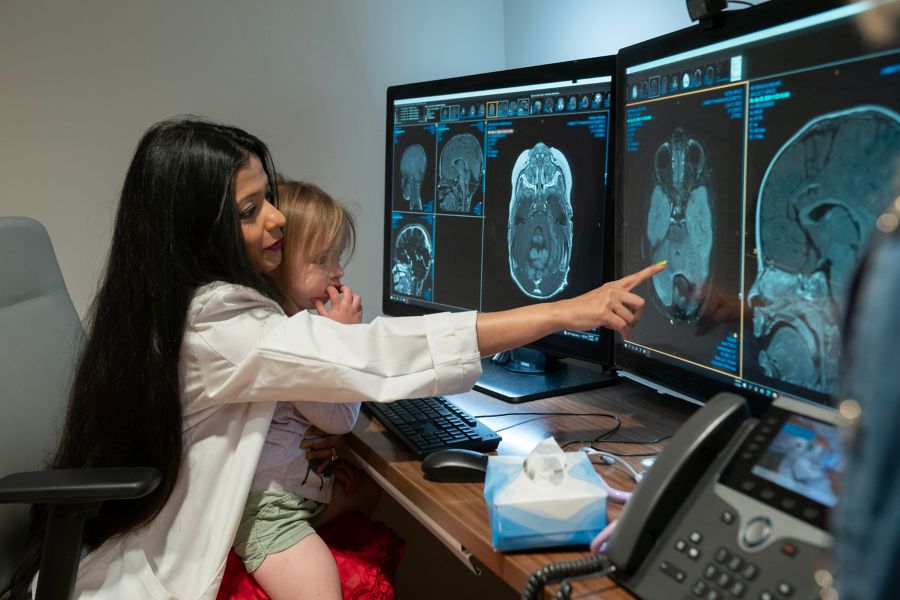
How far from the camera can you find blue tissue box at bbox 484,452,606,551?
85 cm

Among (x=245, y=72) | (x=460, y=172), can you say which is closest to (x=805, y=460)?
(x=460, y=172)

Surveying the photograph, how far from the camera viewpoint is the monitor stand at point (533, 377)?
1.52m

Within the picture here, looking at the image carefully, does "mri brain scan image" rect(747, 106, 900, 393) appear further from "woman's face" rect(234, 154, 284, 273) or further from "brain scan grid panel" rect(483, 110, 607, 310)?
"woman's face" rect(234, 154, 284, 273)

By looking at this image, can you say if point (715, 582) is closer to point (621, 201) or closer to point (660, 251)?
point (660, 251)

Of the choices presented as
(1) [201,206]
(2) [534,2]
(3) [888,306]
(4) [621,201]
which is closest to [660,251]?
(4) [621,201]

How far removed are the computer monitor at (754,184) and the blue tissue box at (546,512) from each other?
0.31m

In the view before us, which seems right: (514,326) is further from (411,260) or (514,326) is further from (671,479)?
(411,260)

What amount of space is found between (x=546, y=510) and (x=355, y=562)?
59 centimetres

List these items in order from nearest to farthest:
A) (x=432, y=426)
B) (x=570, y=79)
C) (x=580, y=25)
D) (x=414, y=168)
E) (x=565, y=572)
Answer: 1. (x=565, y=572)
2. (x=432, y=426)
3. (x=570, y=79)
4. (x=414, y=168)
5. (x=580, y=25)

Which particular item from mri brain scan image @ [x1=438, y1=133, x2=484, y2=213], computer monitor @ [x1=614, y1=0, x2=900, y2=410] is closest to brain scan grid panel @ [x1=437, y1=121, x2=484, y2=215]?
mri brain scan image @ [x1=438, y1=133, x2=484, y2=213]

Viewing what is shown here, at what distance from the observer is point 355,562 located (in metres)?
1.33

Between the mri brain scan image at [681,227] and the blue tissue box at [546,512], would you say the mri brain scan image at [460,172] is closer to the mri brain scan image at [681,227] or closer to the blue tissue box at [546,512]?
the mri brain scan image at [681,227]

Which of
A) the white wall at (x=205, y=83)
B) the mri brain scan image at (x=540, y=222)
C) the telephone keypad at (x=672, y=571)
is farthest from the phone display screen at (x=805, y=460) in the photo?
the white wall at (x=205, y=83)

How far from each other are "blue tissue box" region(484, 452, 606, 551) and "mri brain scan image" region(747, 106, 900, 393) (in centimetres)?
32
